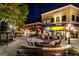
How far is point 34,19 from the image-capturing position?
3260 millimetres

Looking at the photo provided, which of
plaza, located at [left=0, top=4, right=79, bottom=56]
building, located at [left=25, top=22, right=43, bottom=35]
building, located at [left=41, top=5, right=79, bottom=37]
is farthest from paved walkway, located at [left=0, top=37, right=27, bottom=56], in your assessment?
building, located at [left=41, top=5, right=79, bottom=37]

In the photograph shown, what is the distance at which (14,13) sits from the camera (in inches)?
128

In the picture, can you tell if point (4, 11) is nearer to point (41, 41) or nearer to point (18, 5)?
point (18, 5)

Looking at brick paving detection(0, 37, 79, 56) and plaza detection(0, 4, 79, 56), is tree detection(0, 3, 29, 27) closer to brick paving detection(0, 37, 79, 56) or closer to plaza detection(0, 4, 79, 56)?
plaza detection(0, 4, 79, 56)

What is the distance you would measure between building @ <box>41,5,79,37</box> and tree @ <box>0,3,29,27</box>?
0.25 meters

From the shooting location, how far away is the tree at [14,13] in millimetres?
3227

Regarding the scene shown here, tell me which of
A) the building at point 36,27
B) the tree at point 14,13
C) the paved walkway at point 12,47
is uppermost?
the tree at point 14,13

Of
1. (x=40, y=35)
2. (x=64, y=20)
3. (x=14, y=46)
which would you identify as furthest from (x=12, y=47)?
(x=64, y=20)

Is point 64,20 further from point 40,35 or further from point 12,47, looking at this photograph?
point 12,47

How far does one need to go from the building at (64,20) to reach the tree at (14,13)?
0.81ft

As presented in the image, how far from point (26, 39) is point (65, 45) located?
1.62 ft

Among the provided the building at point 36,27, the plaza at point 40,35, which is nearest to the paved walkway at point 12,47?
the plaza at point 40,35

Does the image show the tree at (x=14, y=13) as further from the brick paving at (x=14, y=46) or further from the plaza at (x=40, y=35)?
the brick paving at (x=14, y=46)

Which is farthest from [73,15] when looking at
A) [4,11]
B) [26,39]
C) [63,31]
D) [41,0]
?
[4,11]
